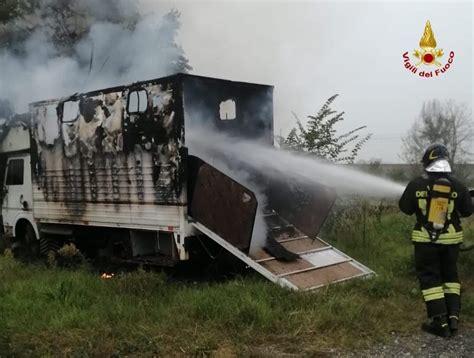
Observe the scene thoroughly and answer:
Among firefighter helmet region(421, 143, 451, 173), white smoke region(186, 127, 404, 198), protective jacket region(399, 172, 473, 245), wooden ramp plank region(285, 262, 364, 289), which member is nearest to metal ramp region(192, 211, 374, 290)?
wooden ramp plank region(285, 262, 364, 289)

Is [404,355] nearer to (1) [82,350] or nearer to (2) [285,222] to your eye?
(1) [82,350]

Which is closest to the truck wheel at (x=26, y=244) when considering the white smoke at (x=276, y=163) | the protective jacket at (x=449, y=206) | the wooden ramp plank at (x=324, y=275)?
the white smoke at (x=276, y=163)

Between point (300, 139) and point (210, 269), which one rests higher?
point (300, 139)

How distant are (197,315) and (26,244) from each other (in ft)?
18.0

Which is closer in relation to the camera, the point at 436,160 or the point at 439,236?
the point at 439,236

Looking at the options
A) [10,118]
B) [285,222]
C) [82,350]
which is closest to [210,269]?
[285,222]

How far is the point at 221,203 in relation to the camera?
600 cm

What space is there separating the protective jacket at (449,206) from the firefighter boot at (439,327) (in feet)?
2.23

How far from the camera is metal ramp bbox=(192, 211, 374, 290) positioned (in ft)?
18.8

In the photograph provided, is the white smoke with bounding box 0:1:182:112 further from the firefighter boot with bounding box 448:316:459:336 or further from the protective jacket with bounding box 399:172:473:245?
the firefighter boot with bounding box 448:316:459:336

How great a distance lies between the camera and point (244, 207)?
5.83 m

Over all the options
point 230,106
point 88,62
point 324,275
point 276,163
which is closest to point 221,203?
point 324,275

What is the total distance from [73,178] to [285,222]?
10.6 ft

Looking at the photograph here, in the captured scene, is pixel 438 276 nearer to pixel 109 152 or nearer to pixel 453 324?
pixel 453 324
